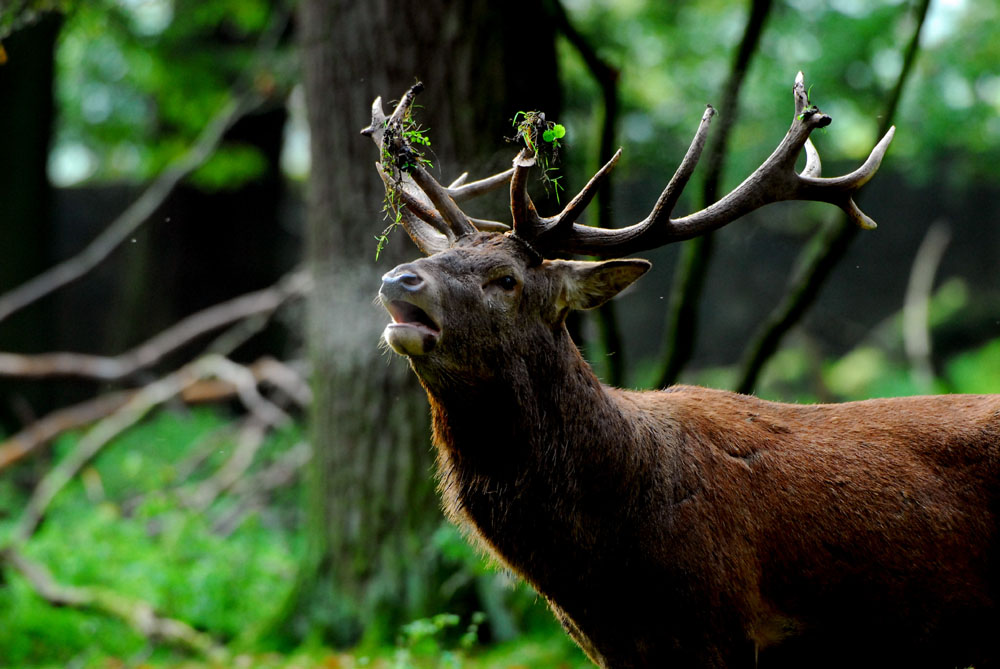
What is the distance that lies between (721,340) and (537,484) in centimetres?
1327

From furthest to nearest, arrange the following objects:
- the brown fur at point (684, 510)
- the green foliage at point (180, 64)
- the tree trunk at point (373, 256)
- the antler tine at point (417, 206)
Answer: the green foliage at point (180, 64) < the tree trunk at point (373, 256) < the antler tine at point (417, 206) < the brown fur at point (684, 510)

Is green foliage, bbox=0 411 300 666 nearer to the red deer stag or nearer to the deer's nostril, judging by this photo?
the red deer stag

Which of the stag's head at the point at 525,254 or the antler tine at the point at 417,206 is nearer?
the stag's head at the point at 525,254

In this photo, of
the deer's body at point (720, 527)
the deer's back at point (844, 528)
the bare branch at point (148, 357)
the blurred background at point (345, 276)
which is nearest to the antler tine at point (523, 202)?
the deer's body at point (720, 527)

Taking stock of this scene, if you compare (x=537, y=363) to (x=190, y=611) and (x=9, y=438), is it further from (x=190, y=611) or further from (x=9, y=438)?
(x=9, y=438)

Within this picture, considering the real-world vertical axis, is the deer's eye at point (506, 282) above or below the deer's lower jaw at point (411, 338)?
above

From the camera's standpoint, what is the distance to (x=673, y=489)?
3.47m

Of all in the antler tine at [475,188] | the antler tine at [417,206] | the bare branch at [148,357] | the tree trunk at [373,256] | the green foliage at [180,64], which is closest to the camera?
the antler tine at [417,206]

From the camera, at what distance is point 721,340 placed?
16.3 m

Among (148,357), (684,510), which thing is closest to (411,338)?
(684,510)

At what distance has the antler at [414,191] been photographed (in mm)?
3562

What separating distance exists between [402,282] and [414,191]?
871 millimetres

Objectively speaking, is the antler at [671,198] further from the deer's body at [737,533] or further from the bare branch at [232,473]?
the bare branch at [232,473]

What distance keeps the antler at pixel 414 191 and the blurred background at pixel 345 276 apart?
1.37 meters
